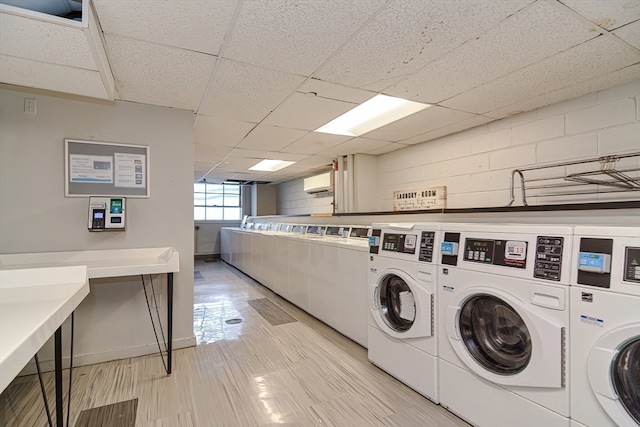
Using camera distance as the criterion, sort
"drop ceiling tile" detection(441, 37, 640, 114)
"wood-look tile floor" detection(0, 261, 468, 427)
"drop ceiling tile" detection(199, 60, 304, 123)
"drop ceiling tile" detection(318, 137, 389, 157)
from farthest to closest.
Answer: "drop ceiling tile" detection(318, 137, 389, 157) → "drop ceiling tile" detection(199, 60, 304, 123) → "drop ceiling tile" detection(441, 37, 640, 114) → "wood-look tile floor" detection(0, 261, 468, 427)

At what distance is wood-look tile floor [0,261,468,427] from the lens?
1.72 m

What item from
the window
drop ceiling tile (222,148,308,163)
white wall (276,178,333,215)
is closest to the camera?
drop ceiling tile (222,148,308,163)

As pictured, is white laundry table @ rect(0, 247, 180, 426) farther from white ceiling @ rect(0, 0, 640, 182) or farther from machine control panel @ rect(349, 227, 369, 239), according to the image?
machine control panel @ rect(349, 227, 369, 239)

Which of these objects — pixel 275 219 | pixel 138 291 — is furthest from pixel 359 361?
pixel 275 219

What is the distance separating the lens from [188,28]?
160 centimetres

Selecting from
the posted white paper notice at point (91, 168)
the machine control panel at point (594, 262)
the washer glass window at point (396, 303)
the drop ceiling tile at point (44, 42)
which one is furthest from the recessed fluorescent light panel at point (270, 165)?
the machine control panel at point (594, 262)

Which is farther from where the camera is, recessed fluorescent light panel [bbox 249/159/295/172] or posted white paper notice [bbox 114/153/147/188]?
recessed fluorescent light panel [bbox 249/159/295/172]

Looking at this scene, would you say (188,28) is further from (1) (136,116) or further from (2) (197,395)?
(2) (197,395)

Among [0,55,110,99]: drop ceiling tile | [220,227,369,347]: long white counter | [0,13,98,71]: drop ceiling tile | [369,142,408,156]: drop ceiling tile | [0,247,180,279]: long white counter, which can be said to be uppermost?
Answer: [369,142,408,156]: drop ceiling tile

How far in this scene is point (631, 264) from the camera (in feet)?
3.63

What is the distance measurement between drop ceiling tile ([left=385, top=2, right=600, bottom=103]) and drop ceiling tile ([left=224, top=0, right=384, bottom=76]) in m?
0.72

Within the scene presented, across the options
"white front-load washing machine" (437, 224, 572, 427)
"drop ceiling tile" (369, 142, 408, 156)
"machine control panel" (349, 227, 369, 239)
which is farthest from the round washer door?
Result: "drop ceiling tile" (369, 142, 408, 156)

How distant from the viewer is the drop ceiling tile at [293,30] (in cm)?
145

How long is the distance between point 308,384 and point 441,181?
8.94 ft
